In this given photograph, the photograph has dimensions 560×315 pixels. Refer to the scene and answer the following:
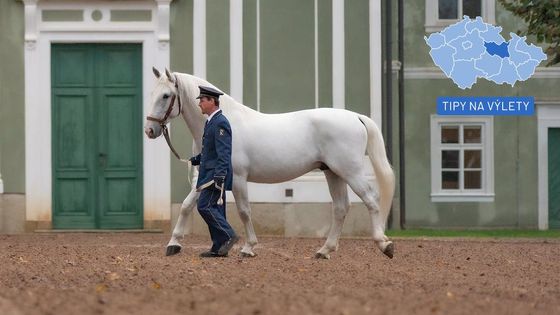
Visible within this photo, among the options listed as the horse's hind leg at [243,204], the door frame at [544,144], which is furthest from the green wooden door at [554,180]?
the horse's hind leg at [243,204]

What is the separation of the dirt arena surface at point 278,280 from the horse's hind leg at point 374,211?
21 centimetres

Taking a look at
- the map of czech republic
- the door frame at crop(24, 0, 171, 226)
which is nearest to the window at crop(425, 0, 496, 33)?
the map of czech republic

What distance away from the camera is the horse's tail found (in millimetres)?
14984

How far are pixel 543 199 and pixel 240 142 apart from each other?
13.6 metres

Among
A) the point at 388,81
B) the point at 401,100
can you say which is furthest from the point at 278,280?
the point at 401,100

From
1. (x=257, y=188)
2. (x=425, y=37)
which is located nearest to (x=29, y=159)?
(x=257, y=188)

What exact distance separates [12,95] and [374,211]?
9.17 m

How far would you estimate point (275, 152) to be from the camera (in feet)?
49.5

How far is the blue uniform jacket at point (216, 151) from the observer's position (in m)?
14.2

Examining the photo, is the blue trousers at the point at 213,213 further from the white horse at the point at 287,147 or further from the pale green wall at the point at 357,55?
the pale green wall at the point at 357,55

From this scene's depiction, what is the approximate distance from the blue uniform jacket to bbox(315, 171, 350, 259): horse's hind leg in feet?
4.17

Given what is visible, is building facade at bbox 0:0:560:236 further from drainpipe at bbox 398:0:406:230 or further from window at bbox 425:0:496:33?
window at bbox 425:0:496:33

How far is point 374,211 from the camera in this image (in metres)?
14.7

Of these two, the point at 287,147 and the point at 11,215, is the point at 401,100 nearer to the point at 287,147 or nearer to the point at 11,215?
the point at 11,215
